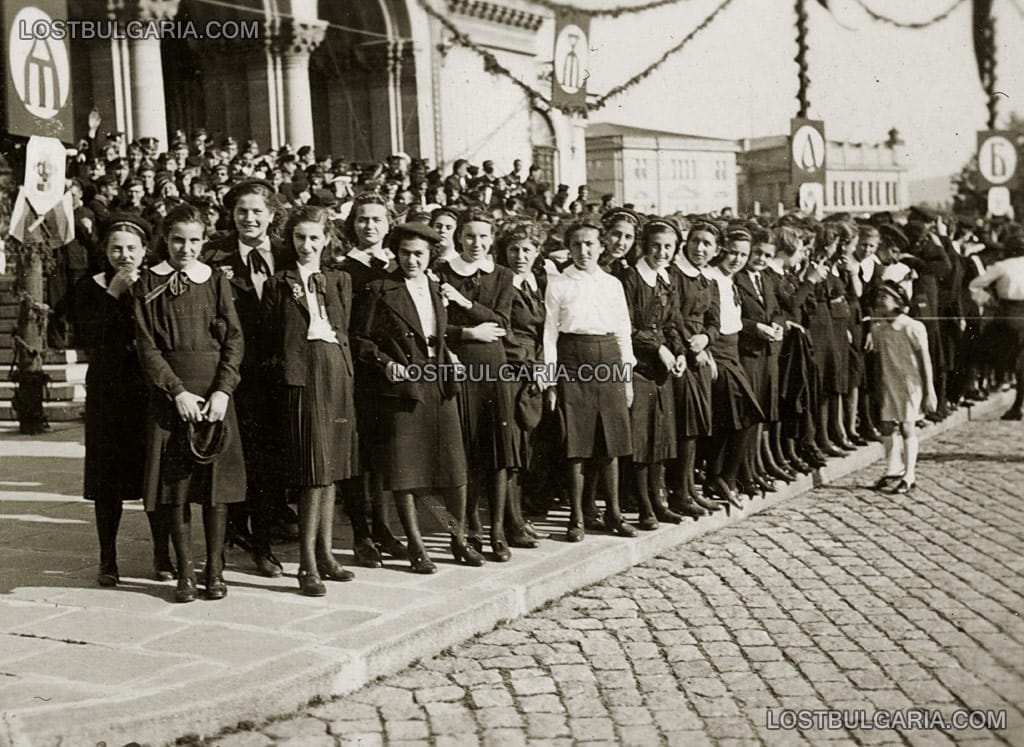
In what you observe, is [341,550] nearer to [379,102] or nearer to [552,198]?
[552,198]

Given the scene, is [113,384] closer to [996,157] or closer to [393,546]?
[393,546]

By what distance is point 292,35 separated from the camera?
22922 mm

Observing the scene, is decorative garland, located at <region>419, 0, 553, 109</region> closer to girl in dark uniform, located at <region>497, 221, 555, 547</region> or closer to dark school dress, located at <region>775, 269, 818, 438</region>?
dark school dress, located at <region>775, 269, 818, 438</region>

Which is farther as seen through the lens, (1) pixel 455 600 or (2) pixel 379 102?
(2) pixel 379 102

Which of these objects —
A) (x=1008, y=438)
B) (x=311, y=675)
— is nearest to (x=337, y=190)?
(x=1008, y=438)

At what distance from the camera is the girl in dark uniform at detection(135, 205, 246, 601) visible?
5812 mm

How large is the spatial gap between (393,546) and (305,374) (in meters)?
Result: 1.32

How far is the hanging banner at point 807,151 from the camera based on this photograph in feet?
45.6

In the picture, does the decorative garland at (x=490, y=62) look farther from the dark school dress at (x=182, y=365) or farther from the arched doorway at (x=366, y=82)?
the arched doorway at (x=366, y=82)

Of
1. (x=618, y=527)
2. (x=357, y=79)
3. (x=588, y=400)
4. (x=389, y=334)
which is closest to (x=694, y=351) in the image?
(x=588, y=400)

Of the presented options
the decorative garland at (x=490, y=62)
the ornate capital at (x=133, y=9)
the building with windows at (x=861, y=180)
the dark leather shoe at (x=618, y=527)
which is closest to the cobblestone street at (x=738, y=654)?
the dark leather shoe at (x=618, y=527)

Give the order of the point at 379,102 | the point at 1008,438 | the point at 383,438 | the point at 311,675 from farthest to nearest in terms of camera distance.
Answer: the point at 379,102
the point at 1008,438
the point at 383,438
the point at 311,675

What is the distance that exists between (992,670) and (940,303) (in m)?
8.68

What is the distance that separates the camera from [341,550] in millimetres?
7109
